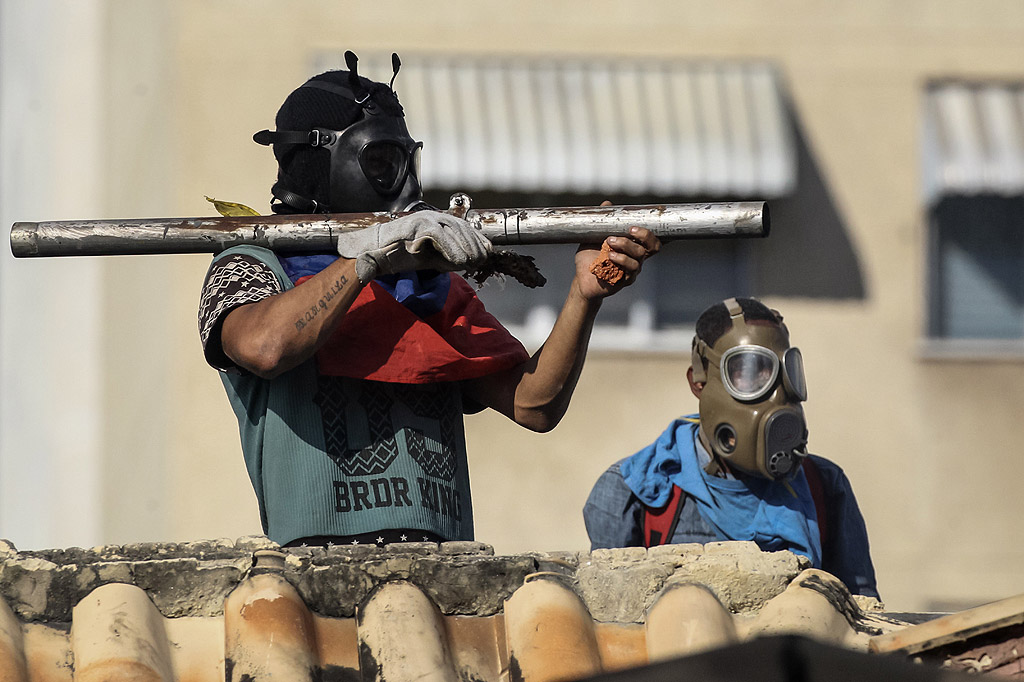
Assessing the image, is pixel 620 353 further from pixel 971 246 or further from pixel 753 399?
pixel 753 399

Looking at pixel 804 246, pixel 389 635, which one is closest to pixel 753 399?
pixel 389 635

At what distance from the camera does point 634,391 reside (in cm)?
891

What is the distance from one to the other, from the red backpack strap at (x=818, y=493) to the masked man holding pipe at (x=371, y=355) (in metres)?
1.21

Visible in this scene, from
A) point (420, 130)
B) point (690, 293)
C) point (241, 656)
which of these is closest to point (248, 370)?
point (241, 656)

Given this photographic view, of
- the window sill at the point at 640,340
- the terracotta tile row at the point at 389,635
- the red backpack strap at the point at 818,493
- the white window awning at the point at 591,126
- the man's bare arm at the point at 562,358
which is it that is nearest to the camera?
the terracotta tile row at the point at 389,635

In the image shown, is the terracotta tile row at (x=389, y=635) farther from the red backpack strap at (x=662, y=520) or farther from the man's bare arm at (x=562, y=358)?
the red backpack strap at (x=662, y=520)

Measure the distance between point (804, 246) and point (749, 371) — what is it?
476cm

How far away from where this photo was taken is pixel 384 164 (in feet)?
11.7

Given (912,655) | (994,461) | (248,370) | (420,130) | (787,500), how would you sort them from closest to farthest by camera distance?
1. (912,655)
2. (248,370)
3. (787,500)
4. (420,130)
5. (994,461)

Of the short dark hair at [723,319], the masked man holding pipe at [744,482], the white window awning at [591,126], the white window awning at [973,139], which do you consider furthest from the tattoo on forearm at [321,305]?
the white window awning at [973,139]

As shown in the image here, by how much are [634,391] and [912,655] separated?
6255 millimetres

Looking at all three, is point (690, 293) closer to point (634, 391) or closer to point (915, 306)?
point (634, 391)

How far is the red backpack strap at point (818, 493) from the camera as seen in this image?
4391mm

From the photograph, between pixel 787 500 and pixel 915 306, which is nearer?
pixel 787 500
